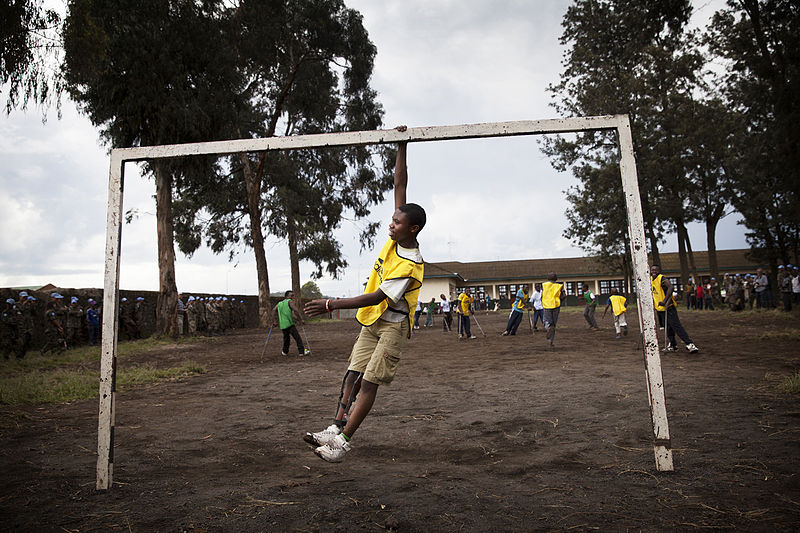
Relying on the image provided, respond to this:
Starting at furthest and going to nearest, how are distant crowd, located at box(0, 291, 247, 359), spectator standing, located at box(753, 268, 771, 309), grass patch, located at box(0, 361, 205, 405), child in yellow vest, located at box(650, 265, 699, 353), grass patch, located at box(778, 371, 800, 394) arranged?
spectator standing, located at box(753, 268, 771, 309) < distant crowd, located at box(0, 291, 247, 359) < child in yellow vest, located at box(650, 265, 699, 353) < grass patch, located at box(0, 361, 205, 405) < grass patch, located at box(778, 371, 800, 394)

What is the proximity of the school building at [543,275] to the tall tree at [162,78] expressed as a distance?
134 ft

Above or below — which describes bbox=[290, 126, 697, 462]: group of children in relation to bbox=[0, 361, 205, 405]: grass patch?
above

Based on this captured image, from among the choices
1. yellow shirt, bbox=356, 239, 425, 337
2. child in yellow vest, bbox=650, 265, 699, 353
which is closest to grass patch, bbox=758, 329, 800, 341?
child in yellow vest, bbox=650, 265, 699, 353

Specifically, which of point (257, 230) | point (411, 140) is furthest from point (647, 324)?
point (257, 230)

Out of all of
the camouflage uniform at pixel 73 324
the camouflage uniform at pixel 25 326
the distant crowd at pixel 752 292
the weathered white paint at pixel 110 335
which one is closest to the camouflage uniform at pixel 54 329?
the camouflage uniform at pixel 73 324

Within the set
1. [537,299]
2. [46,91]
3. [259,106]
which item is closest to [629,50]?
[537,299]

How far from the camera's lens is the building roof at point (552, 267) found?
5981 centimetres

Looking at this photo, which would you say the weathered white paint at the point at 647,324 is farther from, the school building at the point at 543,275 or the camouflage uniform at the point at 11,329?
the school building at the point at 543,275

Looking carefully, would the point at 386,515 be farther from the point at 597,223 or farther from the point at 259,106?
the point at 597,223

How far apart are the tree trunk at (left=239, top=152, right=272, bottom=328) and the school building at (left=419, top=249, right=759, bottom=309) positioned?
28.9 m

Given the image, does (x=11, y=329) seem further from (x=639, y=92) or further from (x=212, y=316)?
(x=639, y=92)

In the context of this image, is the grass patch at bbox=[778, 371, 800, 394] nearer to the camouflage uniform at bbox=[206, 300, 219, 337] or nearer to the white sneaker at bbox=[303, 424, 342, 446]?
the white sneaker at bbox=[303, 424, 342, 446]

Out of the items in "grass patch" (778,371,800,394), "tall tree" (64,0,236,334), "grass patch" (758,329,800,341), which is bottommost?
"grass patch" (758,329,800,341)

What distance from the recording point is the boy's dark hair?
3828mm
